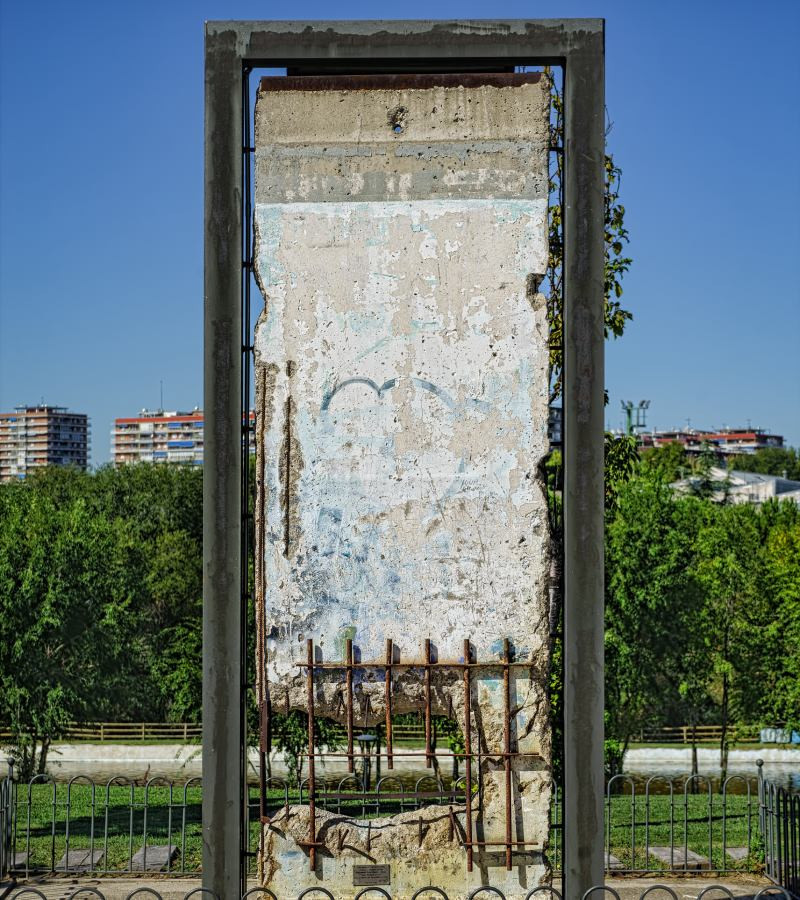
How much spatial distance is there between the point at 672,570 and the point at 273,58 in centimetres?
1776

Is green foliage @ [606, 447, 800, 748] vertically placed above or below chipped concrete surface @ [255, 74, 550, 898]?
below

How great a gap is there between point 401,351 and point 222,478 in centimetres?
108

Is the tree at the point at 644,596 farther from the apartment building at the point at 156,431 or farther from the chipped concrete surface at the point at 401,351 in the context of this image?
the apartment building at the point at 156,431

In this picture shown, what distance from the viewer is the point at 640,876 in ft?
33.2

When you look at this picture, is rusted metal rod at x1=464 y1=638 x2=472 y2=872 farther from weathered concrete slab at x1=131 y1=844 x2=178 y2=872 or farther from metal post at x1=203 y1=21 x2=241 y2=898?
weathered concrete slab at x1=131 y1=844 x2=178 y2=872

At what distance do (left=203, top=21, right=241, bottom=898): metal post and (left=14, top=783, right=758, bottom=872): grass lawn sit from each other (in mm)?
4346

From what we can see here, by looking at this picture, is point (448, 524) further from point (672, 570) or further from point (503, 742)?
point (672, 570)

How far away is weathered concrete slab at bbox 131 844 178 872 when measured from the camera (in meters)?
10.5

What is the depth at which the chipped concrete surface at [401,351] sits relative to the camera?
5.20 meters

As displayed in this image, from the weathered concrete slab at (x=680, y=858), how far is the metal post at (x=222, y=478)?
621 cm

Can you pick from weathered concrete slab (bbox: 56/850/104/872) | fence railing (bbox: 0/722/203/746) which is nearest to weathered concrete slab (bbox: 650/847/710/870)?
weathered concrete slab (bbox: 56/850/104/872)

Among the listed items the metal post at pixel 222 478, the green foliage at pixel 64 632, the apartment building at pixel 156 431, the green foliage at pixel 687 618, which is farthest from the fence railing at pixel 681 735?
the apartment building at pixel 156 431

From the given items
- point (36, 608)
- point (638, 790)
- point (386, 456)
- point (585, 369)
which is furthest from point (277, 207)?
point (638, 790)

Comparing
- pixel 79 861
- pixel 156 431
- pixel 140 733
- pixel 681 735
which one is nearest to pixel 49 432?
pixel 156 431
